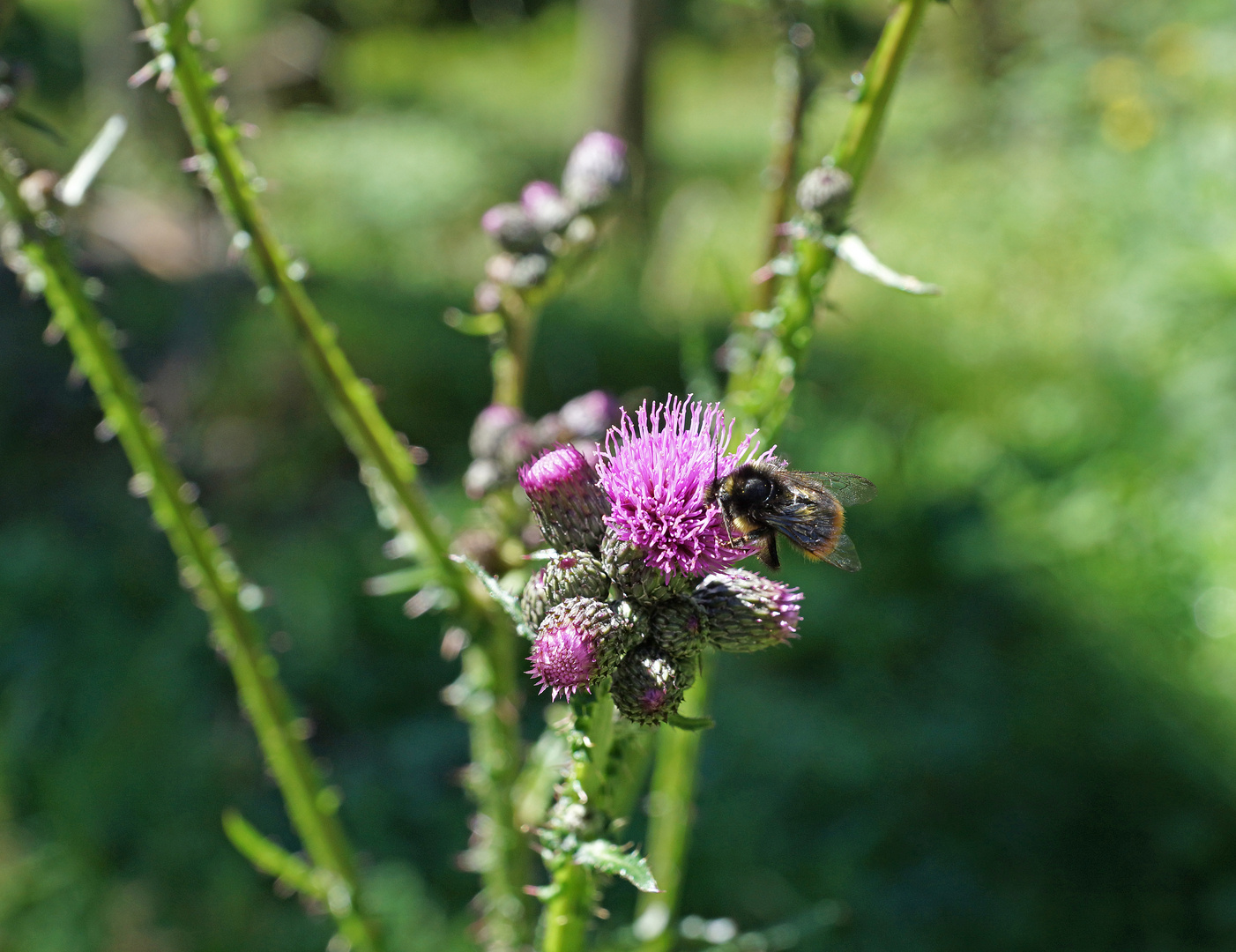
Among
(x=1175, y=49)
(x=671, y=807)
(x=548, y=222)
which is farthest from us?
(x=1175, y=49)

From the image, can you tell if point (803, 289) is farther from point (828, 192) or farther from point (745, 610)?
point (745, 610)

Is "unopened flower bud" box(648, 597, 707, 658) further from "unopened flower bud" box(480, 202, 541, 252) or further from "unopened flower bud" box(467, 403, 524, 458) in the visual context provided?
"unopened flower bud" box(480, 202, 541, 252)

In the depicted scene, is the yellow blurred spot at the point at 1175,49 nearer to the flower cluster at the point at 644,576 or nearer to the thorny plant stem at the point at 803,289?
the thorny plant stem at the point at 803,289

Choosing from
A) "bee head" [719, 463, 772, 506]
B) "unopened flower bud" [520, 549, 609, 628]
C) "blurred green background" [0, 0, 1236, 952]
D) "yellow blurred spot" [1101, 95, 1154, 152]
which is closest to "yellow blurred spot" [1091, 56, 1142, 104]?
"blurred green background" [0, 0, 1236, 952]

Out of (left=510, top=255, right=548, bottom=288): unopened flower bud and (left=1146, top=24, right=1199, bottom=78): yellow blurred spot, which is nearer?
(left=510, top=255, right=548, bottom=288): unopened flower bud

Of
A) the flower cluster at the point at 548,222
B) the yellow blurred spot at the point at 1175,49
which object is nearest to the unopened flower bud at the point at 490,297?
the flower cluster at the point at 548,222

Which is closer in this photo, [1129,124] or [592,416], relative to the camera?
[592,416]

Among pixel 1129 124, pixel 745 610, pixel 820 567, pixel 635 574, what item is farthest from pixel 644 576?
pixel 1129 124
